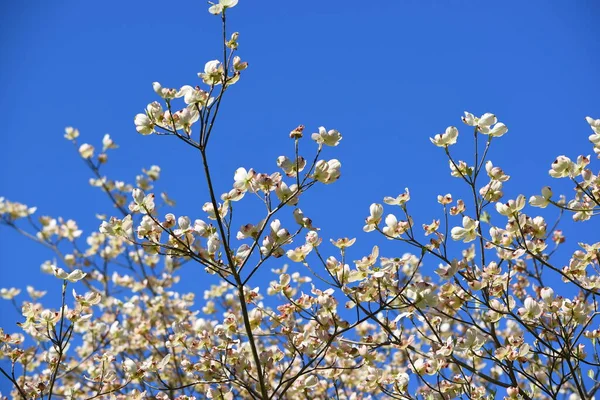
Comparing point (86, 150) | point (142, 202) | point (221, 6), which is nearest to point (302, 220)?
point (142, 202)

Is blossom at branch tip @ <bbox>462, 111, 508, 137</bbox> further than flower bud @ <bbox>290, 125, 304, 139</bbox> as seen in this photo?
Yes

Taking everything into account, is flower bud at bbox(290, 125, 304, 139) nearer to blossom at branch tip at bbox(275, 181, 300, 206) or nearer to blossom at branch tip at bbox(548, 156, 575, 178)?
blossom at branch tip at bbox(275, 181, 300, 206)

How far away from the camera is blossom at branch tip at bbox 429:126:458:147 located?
7.45 feet

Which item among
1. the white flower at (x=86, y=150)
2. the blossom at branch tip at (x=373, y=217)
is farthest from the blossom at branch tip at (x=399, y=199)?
the white flower at (x=86, y=150)

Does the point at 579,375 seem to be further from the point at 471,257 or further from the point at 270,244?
the point at 270,244

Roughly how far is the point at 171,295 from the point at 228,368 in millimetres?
2740

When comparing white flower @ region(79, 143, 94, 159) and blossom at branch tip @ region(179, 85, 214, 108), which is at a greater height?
white flower @ region(79, 143, 94, 159)

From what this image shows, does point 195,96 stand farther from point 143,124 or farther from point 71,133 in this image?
point 71,133

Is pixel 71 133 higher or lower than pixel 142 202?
higher

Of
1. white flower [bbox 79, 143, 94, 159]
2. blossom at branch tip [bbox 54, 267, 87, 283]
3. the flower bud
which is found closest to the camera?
the flower bud

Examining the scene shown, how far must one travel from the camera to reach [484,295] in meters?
2.30

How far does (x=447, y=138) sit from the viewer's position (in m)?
2.30

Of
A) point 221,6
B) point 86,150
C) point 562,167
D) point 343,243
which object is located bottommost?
point 343,243

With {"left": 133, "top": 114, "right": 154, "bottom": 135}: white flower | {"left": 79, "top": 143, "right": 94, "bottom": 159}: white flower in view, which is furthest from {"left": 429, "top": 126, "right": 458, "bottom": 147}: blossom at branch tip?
{"left": 79, "top": 143, "right": 94, "bottom": 159}: white flower
